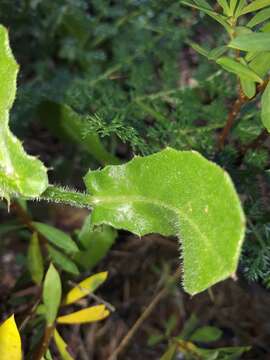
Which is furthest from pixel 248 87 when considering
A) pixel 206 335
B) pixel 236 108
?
pixel 206 335

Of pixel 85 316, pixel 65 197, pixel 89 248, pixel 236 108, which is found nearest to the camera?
pixel 65 197

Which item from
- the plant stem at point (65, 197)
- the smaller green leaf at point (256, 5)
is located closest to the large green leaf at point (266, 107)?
the smaller green leaf at point (256, 5)

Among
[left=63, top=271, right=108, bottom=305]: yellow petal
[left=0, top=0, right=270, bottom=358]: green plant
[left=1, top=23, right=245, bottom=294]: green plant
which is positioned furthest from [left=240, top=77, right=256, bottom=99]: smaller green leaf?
[left=63, top=271, right=108, bottom=305]: yellow petal

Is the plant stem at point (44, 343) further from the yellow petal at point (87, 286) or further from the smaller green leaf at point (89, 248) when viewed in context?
the smaller green leaf at point (89, 248)

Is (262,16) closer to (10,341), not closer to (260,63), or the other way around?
(260,63)

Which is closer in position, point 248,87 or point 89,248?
point 248,87

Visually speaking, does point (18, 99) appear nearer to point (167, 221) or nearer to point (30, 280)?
point (30, 280)
